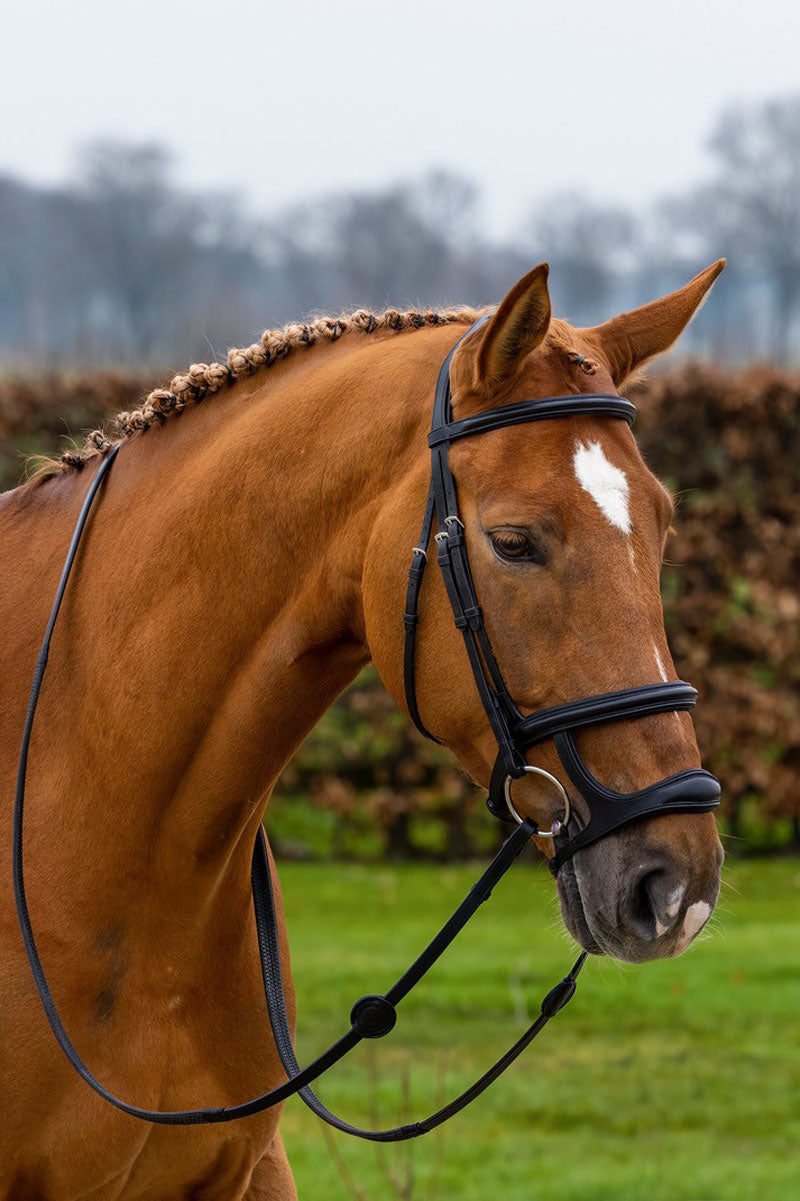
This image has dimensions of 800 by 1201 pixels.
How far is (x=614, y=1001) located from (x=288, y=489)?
4.68 meters

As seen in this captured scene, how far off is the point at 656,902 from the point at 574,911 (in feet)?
0.57

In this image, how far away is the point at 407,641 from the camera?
7.81 feet

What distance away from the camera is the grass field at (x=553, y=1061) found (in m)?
4.75

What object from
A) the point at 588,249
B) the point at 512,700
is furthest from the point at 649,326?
the point at 588,249

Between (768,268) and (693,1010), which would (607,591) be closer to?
(693,1010)

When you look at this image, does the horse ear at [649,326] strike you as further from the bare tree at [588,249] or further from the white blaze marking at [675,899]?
the bare tree at [588,249]

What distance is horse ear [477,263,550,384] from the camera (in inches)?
88.8

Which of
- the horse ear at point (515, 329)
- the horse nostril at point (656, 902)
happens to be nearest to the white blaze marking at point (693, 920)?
the horse nostril at point (656, 902)

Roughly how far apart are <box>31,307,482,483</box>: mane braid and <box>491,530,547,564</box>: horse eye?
59 cm

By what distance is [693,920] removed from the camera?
2.12 m

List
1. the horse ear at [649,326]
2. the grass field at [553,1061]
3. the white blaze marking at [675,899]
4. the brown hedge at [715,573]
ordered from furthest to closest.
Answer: the brown hedge at [715,573], the grass field at [553,1061], the horse ear at [649,326], the white blaze marking at [675,899]

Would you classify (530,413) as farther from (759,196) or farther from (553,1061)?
(759,196)

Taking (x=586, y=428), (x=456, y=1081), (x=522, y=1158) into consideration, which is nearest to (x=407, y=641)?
(x=586, y=428)

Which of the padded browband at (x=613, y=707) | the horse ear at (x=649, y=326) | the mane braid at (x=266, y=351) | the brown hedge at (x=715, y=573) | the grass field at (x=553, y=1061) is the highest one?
the mane braid at (x=266, y=351)
